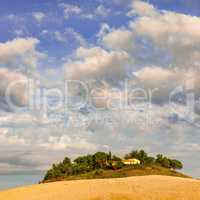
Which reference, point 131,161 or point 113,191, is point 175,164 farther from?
point 113,191

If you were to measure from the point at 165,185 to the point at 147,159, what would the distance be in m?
80.5

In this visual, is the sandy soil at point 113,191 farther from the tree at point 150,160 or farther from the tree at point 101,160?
the tree at point 150,160

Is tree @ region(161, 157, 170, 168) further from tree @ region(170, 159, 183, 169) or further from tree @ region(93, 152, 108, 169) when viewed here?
tree @ region(93, 152, 108, 169)

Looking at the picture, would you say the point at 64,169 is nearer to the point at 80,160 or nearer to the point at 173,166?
the point at 80,160

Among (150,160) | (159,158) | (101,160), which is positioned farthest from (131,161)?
(101,160)

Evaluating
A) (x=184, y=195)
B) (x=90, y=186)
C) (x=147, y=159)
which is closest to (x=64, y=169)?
(x=147, y=159)

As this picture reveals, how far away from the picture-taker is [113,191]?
33.5 metres

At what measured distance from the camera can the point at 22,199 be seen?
116ft

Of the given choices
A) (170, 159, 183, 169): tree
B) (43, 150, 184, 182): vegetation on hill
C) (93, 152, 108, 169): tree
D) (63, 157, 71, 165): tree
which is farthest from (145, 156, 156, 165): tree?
(63, 157, 71, 165): tree

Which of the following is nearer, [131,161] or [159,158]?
[131,161]

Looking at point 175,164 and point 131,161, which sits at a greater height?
point 131,161

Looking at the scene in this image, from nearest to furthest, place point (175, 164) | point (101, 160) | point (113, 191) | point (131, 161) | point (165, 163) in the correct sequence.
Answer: point (113, 191) < point (101, 160) < point (131, 161) < point (165, 163) < point (175, 164)

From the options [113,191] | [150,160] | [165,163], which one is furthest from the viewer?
[150,160]

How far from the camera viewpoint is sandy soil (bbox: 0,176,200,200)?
105ft
